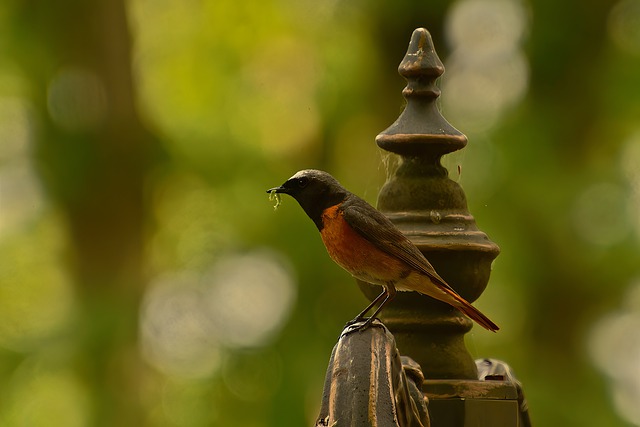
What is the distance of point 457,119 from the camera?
10.4 m

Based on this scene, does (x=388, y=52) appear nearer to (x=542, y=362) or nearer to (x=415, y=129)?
(x=542, y=362)

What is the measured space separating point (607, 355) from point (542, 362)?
539 mm

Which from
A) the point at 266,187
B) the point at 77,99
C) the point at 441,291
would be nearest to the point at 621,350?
the point at 266,187

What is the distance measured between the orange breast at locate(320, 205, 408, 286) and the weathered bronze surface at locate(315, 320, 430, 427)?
1531mm

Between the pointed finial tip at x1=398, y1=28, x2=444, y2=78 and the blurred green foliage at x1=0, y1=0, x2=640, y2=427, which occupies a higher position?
the pointed finial tip at x1=398, y1=28, x2=444, y2=78

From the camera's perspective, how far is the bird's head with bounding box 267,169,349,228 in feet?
13.1

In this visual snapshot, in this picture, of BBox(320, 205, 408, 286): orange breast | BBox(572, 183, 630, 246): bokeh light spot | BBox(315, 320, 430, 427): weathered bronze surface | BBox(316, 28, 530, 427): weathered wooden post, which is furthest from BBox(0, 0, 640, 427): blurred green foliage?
BBox(315, 320, 430, 427): weathered bronze surface

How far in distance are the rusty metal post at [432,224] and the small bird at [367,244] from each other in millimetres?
50

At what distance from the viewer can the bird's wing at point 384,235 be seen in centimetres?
343

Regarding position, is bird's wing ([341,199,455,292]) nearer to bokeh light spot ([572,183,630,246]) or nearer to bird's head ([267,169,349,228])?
bird's head ([267,169,349,228])

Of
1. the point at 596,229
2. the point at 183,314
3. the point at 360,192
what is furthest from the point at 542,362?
the point at 183,314

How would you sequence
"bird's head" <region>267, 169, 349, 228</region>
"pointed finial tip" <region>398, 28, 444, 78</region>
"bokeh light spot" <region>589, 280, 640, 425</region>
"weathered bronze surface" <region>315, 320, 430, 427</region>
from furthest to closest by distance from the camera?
1. "bokeh light spot" <region>589, 280, 640, 425</region>
2. "bird's head" <region>267, 169, 349, 228</region>
3. "pointed finial tip" <region>398, 28, 444, 78</region>
4. "weathered bronze surface" <region>315, 320, 430, 427</region>

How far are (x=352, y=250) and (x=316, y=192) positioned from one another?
24 centimetres

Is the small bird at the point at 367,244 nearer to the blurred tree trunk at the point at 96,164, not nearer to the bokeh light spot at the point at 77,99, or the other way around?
the blurred tree trunk at the point at 96,164
